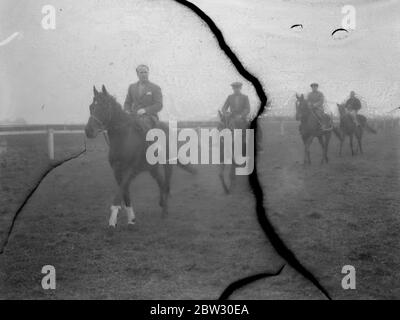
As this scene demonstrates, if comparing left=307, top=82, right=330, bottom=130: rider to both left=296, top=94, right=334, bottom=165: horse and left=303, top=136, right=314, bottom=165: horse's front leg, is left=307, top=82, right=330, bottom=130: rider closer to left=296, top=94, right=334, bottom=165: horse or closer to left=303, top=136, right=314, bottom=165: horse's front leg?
left=296, top=94, right=334, bottom=165: horse

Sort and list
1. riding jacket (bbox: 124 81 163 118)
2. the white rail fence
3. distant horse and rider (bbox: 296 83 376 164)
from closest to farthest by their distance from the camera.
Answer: the white rail fence → riding jacket (bbox: 124 81 163 118) → distant horse and rider (bbox: 296 83 376 164)

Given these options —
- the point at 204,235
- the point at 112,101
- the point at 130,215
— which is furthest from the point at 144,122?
the point at 204,235

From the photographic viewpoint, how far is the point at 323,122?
6.04m

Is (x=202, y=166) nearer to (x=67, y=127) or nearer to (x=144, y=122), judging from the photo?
(x=144, y=122)

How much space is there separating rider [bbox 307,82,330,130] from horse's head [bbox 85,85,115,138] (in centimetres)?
184

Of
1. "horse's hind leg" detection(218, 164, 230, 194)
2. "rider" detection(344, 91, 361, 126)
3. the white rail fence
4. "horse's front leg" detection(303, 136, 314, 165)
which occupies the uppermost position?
"rider" detection(344, 91, 361, 126)

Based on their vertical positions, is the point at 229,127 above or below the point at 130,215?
above

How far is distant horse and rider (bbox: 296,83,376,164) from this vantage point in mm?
5029

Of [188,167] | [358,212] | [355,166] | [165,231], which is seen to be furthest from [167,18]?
[355,166]

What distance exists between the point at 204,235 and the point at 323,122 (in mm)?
3034

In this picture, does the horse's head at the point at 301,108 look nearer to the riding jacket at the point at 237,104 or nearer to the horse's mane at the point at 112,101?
the riding jacket at the point at 237,104

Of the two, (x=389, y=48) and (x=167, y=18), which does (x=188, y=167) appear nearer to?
(x=167, y=18)

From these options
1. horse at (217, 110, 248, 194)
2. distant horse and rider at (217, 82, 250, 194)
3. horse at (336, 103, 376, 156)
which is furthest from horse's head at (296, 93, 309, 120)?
distant horse and rider at (217, 82, 250, 194)

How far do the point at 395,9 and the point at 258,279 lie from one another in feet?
8.16
